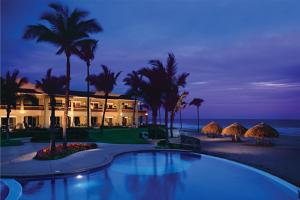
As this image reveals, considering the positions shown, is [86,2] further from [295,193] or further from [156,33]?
[295,193]

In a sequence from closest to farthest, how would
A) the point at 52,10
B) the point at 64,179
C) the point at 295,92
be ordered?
the point at 64,179
the point at 52,10
the point at 295,92

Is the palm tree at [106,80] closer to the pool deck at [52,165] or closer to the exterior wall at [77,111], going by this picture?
the exterior wall at [77,111]

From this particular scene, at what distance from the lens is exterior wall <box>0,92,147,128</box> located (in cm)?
3841

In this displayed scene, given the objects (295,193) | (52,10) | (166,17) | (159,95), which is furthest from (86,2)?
(295,193)

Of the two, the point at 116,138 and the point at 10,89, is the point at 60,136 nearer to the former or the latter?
the point at 116,138

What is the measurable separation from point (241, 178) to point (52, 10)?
509 inches

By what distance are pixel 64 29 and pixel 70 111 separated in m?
28.9

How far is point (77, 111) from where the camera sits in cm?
4491

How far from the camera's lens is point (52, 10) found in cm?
1636

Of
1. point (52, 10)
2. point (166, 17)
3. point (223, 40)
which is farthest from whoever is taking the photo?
point (223, 40)

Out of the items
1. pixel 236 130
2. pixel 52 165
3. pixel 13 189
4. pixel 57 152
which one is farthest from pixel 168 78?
pixel 13 189

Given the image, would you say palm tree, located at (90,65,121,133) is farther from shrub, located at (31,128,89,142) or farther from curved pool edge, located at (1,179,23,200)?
curved pool edge, located at (1,179,23,200)

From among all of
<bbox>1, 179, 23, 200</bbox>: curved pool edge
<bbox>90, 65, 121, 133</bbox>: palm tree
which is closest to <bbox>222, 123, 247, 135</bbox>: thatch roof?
<bbox>90, 65, 121, 133</bbox>: palm tree

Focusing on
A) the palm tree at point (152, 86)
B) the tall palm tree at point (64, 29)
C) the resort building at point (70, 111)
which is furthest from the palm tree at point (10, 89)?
the palm tree at point (152, 86)
